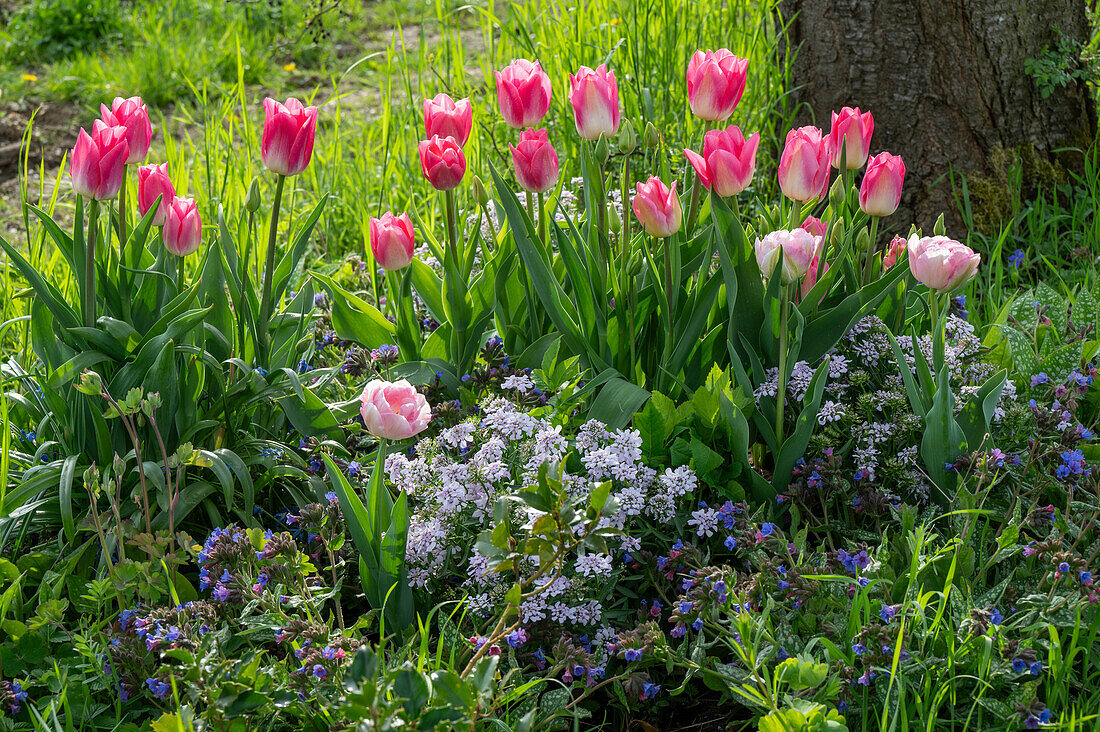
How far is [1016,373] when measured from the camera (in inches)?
75.0

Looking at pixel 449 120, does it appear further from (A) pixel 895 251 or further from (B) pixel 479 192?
(A) pixel 895 251

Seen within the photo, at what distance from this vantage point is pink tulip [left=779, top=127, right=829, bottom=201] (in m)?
1.62

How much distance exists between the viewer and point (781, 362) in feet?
5.31

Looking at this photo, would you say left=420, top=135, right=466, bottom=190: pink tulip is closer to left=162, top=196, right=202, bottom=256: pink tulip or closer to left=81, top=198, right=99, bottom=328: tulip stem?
left=162, top=196, right=202, bottom=256: pink tulip

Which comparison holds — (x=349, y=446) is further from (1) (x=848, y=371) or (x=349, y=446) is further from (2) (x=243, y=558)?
(1) (x=848, y=371)

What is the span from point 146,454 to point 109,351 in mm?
214

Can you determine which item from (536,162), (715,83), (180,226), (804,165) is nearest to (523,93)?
(536,162)

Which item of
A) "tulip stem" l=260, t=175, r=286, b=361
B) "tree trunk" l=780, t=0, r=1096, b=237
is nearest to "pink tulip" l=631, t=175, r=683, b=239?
"tulip stem" l=260, t=175, r=286, b=361

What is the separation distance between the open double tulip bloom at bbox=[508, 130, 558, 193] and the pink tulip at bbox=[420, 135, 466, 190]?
0.11 metres

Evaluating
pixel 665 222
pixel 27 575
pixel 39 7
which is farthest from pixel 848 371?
pixel 39 7

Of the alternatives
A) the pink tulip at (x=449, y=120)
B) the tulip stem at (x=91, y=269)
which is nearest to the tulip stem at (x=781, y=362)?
the pink tulip at (x=449, y=120)

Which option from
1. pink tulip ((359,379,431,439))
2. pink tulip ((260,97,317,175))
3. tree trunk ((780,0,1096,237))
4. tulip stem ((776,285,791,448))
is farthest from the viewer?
tree trunk ((780,0,1096,237))

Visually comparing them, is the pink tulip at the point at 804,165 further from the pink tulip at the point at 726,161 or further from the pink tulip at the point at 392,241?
the pink tulip at the point at 392,241

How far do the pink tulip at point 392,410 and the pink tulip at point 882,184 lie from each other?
0.96 m
